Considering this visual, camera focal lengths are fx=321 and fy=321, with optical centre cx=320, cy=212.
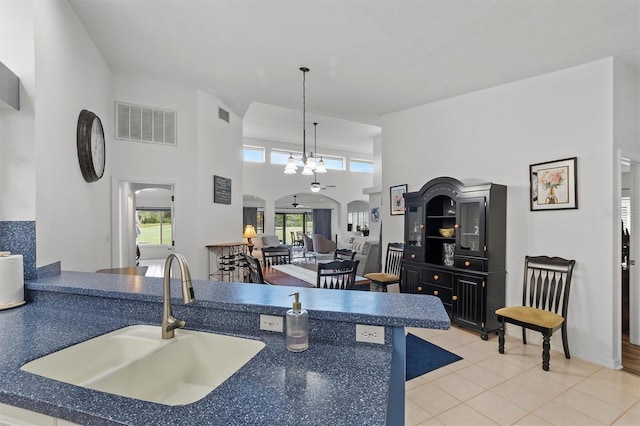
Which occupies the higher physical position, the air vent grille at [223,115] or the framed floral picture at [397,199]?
the air vent grille at [223,115]

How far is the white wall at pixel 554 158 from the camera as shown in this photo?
120 inches

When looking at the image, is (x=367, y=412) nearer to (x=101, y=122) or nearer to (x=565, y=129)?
(x=565, y=129)

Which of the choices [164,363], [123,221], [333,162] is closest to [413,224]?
[164,363]

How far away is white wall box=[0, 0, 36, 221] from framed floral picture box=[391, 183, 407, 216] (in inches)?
166

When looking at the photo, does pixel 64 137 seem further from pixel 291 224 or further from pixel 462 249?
pixel 291 224

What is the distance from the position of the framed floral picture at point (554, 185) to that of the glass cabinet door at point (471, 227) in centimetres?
57

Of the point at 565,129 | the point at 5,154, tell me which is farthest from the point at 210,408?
the point at 565,129

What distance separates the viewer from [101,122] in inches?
139

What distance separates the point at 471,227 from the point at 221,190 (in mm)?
3574

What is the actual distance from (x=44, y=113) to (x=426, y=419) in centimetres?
329

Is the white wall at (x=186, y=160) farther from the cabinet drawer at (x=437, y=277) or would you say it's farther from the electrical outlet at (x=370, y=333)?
the electrical outlet at (x=370, y=333)


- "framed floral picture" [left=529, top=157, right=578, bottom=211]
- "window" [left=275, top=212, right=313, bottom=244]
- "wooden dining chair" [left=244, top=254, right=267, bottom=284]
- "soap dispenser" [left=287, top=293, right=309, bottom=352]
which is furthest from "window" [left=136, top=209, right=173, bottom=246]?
"soap dispenser" [left=287, top=293, right=309, bottom=352]

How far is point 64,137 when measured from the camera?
2506 mm

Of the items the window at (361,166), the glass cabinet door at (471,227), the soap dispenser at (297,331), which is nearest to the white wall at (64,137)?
the soap dispenser at (297,331)
